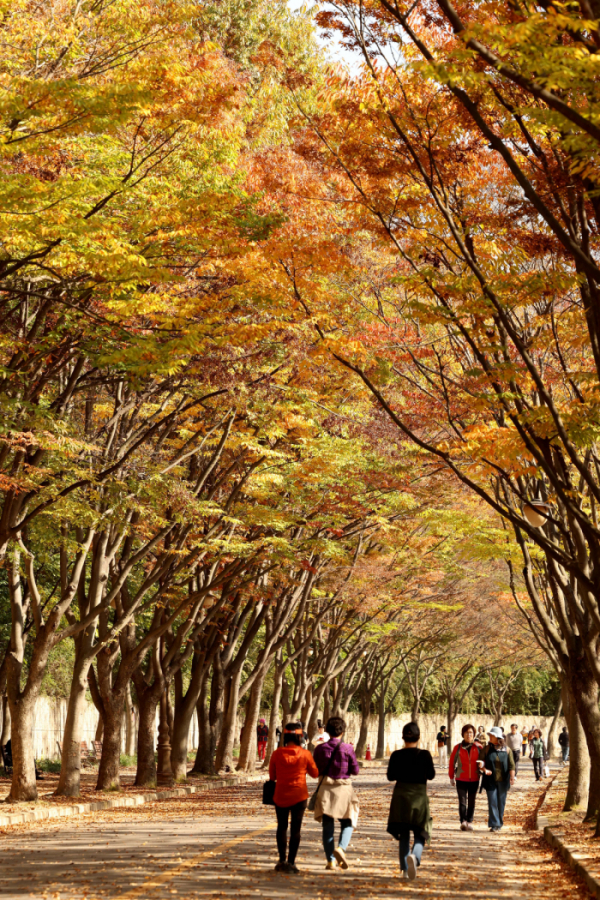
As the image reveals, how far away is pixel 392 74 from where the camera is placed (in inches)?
437

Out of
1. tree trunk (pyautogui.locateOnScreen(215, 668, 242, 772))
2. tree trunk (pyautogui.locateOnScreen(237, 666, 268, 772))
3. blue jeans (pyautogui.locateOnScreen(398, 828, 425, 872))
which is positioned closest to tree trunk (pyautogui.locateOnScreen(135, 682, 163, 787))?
tree trunk (pyautogui.locateOnScreen(215, 668, 242, 772))

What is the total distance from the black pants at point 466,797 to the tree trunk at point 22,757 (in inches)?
279

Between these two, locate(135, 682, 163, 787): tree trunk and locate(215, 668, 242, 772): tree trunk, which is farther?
locate(215, 668, 242, 772): tree trunk

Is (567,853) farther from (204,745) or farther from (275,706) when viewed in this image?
(275,706)

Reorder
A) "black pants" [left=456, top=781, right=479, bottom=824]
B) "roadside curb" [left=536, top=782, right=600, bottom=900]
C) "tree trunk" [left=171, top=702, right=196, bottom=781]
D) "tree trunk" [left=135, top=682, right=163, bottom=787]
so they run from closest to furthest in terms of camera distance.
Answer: "roadside curb" [left=536, top=782, right=600, bottom=900], "black pants" [left=456, top=781, right=479, bottom=824], "tree trunk" [left=135, top=682, right=163, bottom=787], "tree trunk" [left=171, top=702, right=196, bottom=781]

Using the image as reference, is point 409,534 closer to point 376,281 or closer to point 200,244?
point 376,281

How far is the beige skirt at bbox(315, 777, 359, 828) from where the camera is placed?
387 inches

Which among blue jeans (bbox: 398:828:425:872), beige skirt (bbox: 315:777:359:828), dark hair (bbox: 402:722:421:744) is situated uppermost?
dark hair (bbox: 402:722:421:744)

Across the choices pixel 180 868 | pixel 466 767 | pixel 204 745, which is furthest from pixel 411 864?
pixel 204 745

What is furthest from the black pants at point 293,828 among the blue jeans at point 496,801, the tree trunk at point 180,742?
the tree trunk at point 180,742

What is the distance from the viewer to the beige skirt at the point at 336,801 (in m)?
9.82

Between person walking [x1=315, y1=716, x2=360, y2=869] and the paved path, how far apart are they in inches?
12.0

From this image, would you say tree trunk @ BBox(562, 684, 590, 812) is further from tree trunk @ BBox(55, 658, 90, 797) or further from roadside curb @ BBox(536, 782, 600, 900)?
tree trunk @ BBox(55, 658, 90, 797)

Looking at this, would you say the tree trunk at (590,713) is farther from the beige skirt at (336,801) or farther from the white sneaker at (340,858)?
the white sneaker at (340,858)
